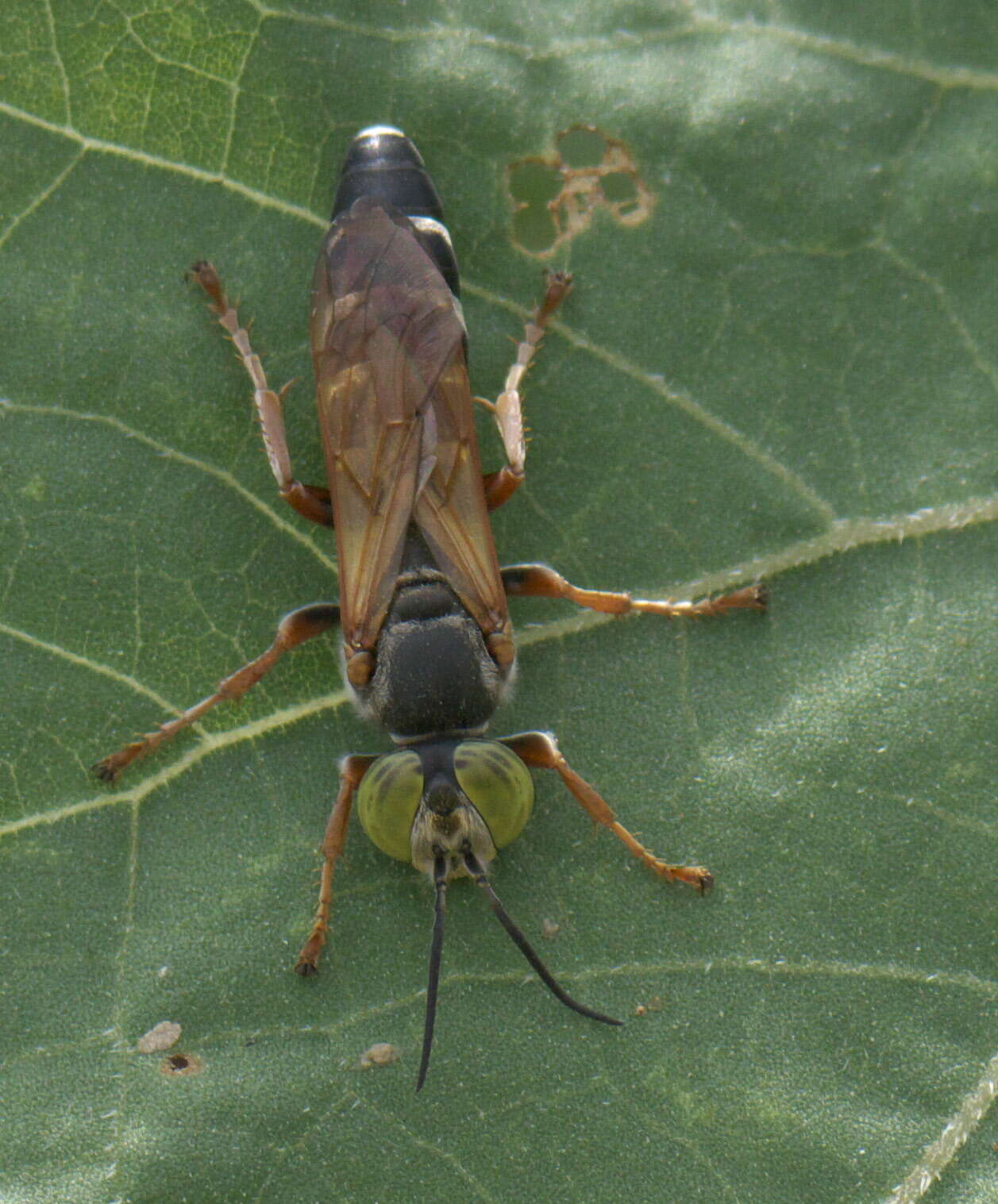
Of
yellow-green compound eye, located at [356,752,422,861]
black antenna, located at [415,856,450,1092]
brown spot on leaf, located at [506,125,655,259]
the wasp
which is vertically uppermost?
brown spot on leaf, located at [506,125,655,259]

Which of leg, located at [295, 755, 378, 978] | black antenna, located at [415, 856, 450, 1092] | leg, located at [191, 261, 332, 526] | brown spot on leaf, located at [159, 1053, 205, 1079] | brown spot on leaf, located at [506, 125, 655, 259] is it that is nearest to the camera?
black antenna, located at [415, 856, 450, 1092]

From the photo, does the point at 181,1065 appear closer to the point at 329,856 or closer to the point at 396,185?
the point at 329,856

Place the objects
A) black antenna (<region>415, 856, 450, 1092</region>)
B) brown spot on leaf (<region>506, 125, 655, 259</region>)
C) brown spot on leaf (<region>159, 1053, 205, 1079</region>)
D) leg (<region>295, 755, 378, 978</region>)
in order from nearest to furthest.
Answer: black antenna (<region>415, 856, 450, 1092</region>) → brown spot on leaf (<region>159, 1053, 205, 1079</region>) → leg (<region>295, 755, 378, 978</region>) → brown spot on leaf (<region>506, 125, 655, 259</region>)

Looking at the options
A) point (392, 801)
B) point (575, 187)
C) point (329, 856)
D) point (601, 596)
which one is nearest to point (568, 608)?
point (601, 596)

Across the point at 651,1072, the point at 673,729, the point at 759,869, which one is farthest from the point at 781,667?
the point at 651,1072

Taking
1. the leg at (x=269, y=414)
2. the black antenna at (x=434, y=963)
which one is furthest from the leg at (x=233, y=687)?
the black antenna at (x=434, y=963)

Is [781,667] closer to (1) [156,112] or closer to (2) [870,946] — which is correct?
(2) [870,946]

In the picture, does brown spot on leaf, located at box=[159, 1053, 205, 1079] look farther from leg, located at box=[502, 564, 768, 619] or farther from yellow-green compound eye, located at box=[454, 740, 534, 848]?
leg, located at box=[502, 564, 768, 619]

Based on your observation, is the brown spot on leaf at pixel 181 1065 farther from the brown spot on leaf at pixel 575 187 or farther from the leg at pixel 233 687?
the brown spot on leaf at pixel 575 187

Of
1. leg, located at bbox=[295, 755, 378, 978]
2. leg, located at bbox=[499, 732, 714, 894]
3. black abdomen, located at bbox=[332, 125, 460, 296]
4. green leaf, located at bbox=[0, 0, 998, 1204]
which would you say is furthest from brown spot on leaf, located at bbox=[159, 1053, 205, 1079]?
black abdomen, located at bbox=[332, 125, 460, 296]
